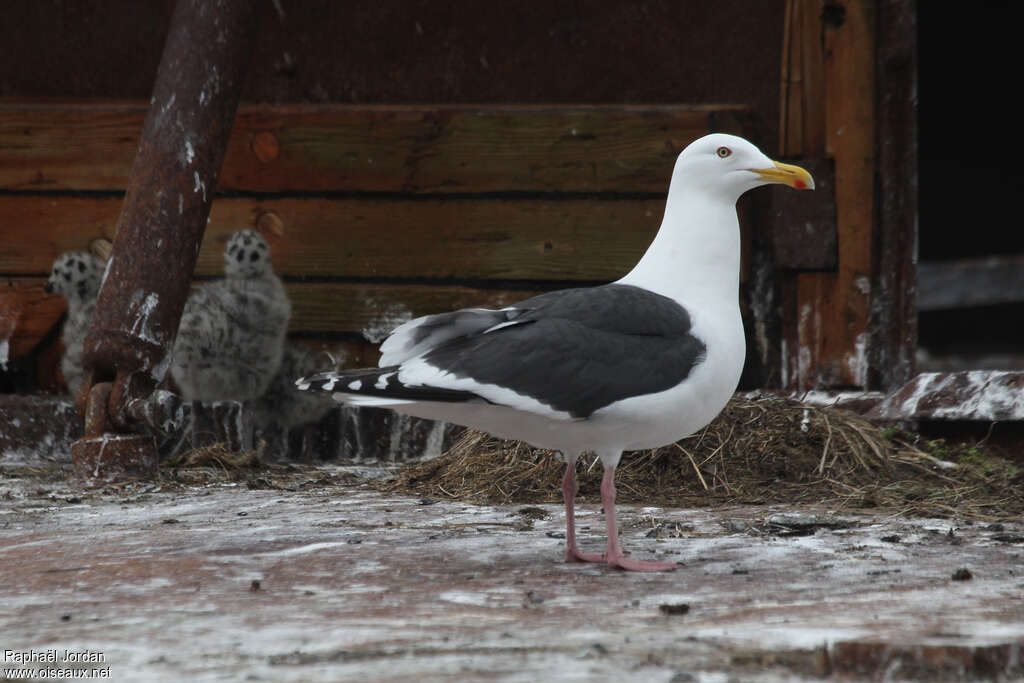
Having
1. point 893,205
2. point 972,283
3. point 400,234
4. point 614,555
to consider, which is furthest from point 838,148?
point 972,283

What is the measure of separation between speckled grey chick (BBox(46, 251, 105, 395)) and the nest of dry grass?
7.50 feet

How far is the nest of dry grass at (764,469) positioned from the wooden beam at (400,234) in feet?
5.10

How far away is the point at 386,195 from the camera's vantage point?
6980 mm

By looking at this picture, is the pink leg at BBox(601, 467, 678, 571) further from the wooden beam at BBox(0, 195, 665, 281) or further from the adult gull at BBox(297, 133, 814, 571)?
the wooden beam at BBox(0, 195, 665, 281)

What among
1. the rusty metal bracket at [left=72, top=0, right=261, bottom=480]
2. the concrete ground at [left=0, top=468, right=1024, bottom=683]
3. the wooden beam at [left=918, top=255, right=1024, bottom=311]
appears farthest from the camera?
the wooden beam at [left=918, top=255, right=1024, bottom=311]

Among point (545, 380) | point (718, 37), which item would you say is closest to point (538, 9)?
point (718, 37)

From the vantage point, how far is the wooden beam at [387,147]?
6.76m

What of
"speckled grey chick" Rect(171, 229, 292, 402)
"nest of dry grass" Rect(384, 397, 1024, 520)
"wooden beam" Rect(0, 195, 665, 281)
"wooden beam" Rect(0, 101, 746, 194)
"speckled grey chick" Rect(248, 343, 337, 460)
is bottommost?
"nest of dry grass" Rect(384, 397, 1024, 520)

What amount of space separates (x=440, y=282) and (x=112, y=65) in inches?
104

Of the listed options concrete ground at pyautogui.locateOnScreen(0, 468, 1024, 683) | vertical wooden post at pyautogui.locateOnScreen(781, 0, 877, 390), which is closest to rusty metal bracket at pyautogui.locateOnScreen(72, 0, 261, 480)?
concrete ground at pyautogui.locateOnScreen(0, 468, 1024, 683)

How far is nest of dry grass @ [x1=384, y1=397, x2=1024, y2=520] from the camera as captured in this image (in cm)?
480

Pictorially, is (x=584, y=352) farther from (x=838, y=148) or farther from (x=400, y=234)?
(x=400, y=234)

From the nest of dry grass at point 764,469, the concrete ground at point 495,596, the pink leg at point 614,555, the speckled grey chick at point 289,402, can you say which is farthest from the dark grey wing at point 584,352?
the speckled grey chick at point 289,402

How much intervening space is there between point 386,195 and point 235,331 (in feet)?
3.69
